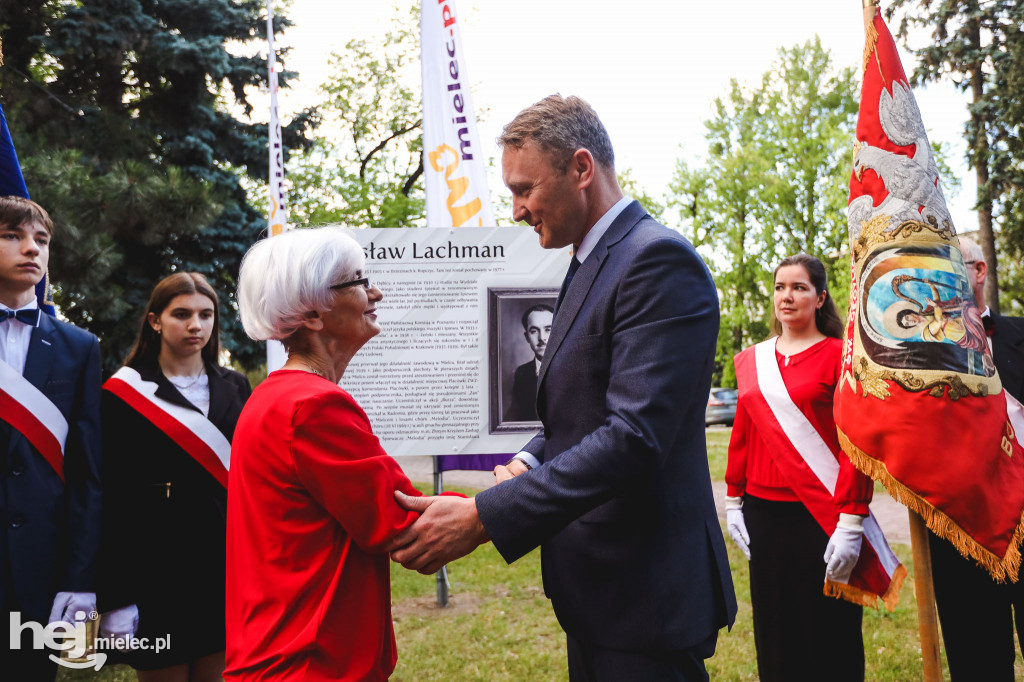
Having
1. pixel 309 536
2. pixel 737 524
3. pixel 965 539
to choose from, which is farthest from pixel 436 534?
pixel 737 524

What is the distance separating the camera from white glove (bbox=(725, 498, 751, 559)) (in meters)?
4.06

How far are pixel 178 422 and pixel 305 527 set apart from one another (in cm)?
176

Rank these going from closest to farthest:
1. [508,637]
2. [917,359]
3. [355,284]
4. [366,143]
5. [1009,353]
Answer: [355,284], [917,359], [1009,353], [508,637], [366,143]

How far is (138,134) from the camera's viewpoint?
37.0ft

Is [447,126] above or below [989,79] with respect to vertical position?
below

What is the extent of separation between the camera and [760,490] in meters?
3.84

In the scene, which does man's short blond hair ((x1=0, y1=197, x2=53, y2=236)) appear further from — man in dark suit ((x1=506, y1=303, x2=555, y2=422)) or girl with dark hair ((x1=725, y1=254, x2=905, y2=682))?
girl with dark hair ((x1=725, y1=254, x2=905, y2=682))

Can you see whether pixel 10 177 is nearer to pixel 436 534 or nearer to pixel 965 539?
pixel 436 534

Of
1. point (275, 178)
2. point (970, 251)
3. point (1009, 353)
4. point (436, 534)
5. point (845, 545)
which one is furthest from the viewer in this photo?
point (275, 178)

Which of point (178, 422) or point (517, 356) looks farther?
point (517, 356)

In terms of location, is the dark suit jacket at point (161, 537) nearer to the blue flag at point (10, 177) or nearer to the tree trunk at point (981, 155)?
the blue flag at point (10, 177)

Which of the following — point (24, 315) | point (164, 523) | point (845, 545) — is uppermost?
point (24, 315)

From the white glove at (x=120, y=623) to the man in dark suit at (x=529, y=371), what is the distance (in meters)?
2.61

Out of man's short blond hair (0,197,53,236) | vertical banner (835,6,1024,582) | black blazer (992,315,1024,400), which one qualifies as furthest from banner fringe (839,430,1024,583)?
man's short blond hair (0,197,53,236)
